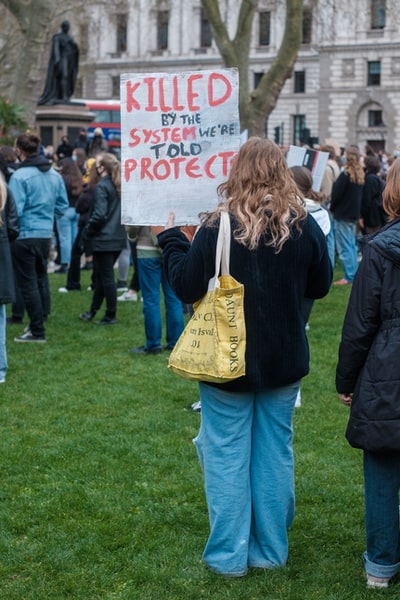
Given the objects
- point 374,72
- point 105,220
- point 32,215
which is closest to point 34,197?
point 32,215

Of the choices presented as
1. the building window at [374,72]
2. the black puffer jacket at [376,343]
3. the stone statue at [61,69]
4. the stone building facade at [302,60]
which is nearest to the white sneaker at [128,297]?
the black puffer jacket at [376,343]

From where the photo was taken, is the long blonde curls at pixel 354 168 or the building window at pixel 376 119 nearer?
the long blonde curls at pixel 354 168

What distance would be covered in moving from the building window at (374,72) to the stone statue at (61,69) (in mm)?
43284

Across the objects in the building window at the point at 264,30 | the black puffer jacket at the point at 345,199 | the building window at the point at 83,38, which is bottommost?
the black puffer jacket at the point at 345,199

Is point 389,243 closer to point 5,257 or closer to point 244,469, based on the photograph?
point 244,469

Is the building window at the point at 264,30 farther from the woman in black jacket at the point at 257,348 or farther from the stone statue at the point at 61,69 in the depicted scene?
the woman in black jacket at the point at 257,348

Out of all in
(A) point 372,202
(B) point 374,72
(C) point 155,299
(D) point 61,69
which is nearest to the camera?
(C) point 155,299

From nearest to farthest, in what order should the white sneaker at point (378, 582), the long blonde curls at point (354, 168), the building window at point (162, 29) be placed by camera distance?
the white sneaker at point (378, 582) < the long blonde curls at point (354, 168) < the building window at point (162, 29)

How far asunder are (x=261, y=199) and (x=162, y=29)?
71595 millimetres

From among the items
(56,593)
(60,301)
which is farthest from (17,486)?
(60,301)

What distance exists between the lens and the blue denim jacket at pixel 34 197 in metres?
10.1

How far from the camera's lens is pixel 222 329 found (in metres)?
4.40

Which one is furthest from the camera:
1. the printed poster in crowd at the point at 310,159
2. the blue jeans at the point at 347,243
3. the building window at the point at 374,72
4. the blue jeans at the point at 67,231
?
the building window at the point at 374,72

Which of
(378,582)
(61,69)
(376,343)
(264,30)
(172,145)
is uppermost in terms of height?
(264,30)
